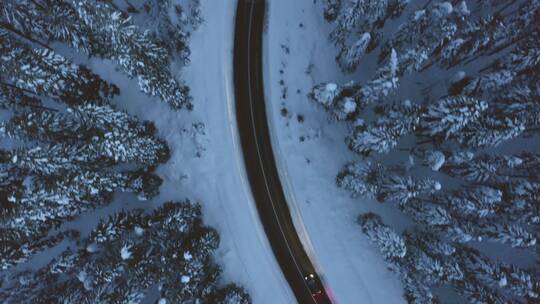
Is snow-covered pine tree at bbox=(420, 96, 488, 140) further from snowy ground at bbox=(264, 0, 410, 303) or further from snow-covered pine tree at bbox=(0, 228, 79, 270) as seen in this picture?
snow-covered pine tree at bbox=(0, 228, 79, 270)

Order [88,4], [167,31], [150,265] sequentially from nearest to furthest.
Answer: [88,4] < [150,265] < [167,31]

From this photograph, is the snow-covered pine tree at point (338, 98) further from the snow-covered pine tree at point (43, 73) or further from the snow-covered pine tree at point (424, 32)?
the snow-covered pine tree at point (43, 73)

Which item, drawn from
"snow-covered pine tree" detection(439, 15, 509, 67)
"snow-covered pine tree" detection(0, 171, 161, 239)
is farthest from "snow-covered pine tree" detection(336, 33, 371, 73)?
"snow-covered pine tree" detection(0, 171, 161, 239)

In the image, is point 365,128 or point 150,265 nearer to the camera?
point 150,265

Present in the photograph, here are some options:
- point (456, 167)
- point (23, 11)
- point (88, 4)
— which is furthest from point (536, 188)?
point (23, 11)

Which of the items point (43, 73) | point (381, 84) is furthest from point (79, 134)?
point (381, 84)

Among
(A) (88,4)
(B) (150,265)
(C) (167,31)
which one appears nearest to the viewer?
(A) (88,4)

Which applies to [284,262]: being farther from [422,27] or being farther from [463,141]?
[422,27]
